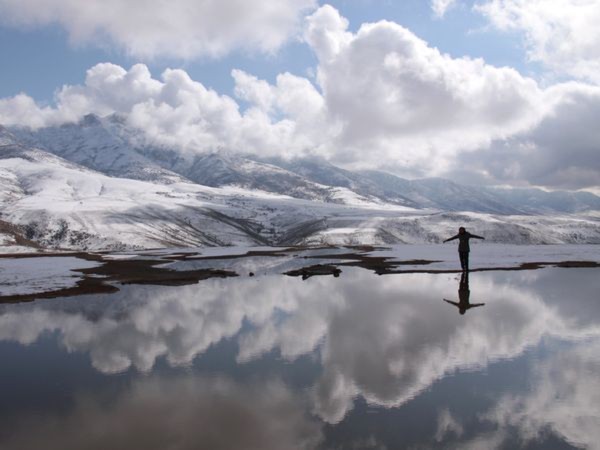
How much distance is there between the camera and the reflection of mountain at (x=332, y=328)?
1149 cm

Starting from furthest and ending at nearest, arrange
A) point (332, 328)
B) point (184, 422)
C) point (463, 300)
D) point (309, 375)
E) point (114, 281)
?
point (114, 281) < point (463, 300) < point (332, 328) < point (309, 375) < point (184, 422)

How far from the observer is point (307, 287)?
91.5 feet

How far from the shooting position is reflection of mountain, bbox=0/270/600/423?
452 inches

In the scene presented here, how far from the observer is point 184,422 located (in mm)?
9055

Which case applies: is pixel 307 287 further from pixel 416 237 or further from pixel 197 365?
pixel 416 237

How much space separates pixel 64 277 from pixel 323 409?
34.9 meters

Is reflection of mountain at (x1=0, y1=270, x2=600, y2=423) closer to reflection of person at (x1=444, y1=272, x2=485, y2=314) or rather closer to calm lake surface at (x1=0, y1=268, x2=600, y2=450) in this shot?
calm lake surface at (x1=0, y1=268, x2=600, y2=450)

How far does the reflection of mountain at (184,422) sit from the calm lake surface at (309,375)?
0.04 metres

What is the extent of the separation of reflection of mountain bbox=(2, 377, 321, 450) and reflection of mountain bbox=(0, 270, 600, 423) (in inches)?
36.4

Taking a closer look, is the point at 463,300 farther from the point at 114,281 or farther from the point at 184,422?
the point at 114,281

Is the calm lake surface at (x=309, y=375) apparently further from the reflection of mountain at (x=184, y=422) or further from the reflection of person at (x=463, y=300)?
the reflection of person at (x=463, y=300)

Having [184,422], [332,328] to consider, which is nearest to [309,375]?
[184,422]

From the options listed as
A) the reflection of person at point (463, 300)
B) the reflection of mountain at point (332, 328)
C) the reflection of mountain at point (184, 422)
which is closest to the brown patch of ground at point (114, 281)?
the reflection of mountain at point (332, 328)

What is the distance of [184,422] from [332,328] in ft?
25.6
